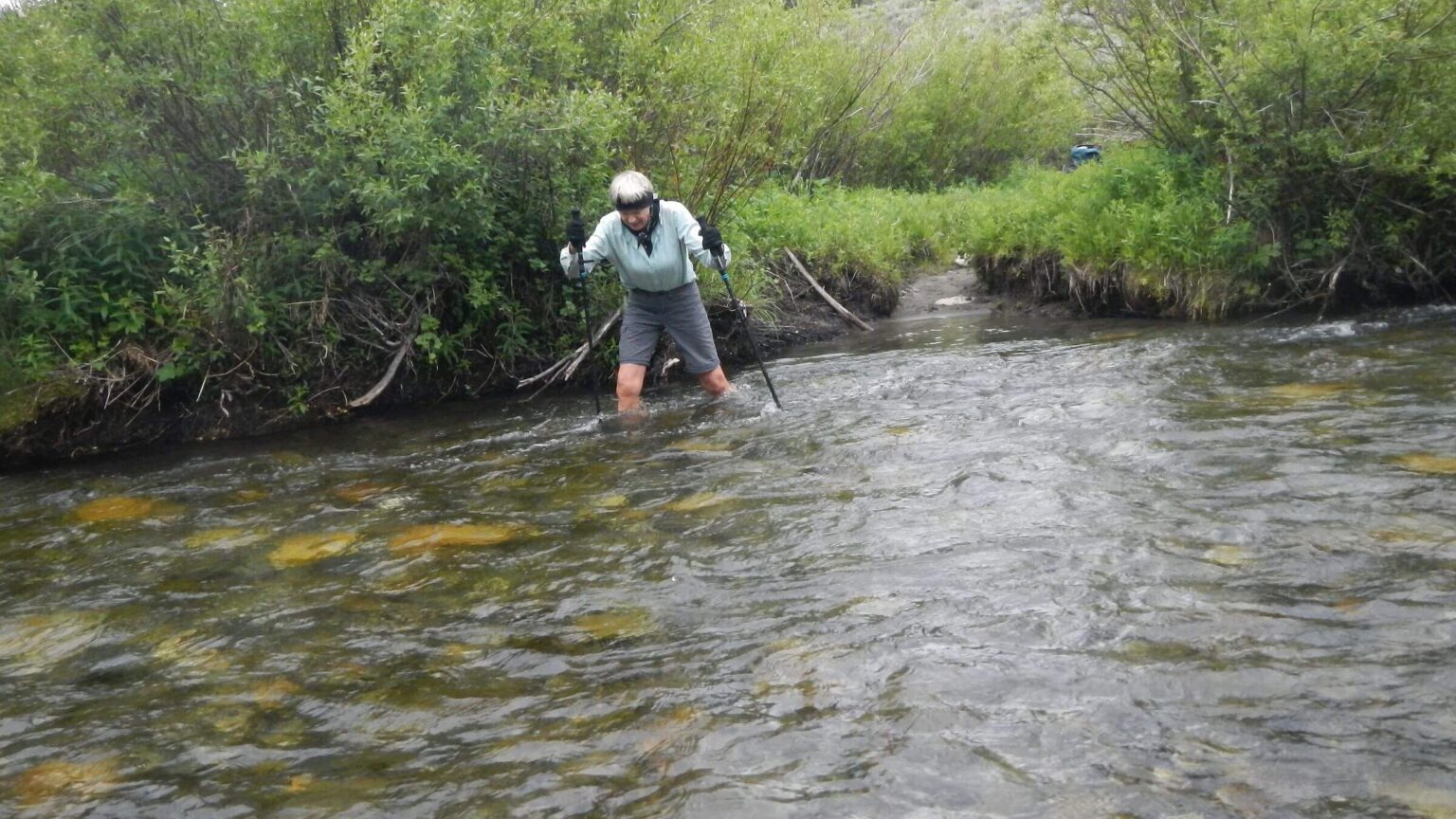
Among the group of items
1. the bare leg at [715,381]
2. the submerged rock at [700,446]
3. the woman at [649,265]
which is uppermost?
the woman at [649,265]

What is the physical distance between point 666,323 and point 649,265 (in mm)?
786

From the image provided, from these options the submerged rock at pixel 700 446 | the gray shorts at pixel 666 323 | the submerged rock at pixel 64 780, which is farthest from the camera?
the gray shorts at pixel 666 323

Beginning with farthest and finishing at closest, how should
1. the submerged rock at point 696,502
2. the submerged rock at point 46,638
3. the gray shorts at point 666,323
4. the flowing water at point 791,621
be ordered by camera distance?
the gray shorts at point 666,323 < the submerged rock at point 696,502 < the submerged rock at point 46,638 < the flowing water at point 791,621

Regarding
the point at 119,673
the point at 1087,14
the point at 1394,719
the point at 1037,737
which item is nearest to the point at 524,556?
the point at 119,673

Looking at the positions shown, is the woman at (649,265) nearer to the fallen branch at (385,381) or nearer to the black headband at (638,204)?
the black headband at (638,204)

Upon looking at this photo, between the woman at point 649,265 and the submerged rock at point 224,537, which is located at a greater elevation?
the woman at point 649,265

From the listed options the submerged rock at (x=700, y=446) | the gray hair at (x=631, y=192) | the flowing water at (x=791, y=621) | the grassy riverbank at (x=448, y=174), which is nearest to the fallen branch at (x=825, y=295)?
the grassy riverbank at (x=448, y=174)

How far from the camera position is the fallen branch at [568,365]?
1248cm

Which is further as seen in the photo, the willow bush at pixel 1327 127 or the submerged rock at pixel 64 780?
the willow bush at pixel 1327 127

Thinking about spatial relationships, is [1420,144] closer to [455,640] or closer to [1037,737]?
[1037,737]

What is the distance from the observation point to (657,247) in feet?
33.0

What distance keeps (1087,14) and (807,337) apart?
5.65 metres

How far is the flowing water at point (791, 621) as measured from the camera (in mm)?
4121

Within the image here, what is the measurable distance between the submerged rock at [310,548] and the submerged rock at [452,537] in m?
0.34
